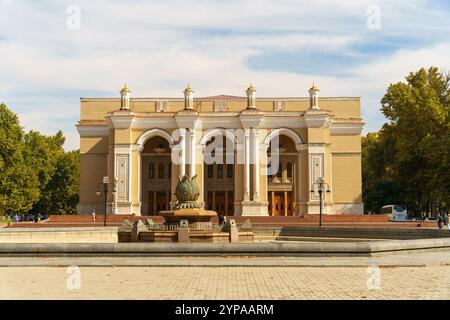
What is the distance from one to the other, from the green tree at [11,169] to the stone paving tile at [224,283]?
3901 centimetres

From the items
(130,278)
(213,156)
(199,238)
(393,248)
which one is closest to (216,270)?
(130,278)

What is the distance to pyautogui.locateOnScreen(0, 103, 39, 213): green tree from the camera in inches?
2056

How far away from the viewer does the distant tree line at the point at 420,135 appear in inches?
1866

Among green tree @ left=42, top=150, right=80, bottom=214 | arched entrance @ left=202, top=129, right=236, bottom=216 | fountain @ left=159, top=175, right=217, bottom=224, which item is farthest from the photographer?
green tree @ left=42, top=150, right=80, bottom=214

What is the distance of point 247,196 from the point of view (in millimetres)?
53750

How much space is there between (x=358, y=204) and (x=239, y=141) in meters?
12.5

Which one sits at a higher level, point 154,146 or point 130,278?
point 154,146

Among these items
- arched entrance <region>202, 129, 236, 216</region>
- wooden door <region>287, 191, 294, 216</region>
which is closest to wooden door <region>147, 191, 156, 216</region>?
arched entrance <region>202, 129, 236, 216</region>

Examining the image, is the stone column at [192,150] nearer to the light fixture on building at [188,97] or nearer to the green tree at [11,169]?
the light fixture on building at [188,97]

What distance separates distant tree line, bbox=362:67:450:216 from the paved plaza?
30706 mm

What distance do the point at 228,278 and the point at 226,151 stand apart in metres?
44.5

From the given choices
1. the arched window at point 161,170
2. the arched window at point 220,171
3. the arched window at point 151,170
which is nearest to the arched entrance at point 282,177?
the arched window at point 220,171

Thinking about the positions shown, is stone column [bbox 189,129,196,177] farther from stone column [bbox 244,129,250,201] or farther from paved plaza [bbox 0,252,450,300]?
paved plaza [bbox 0,252,450,300]
